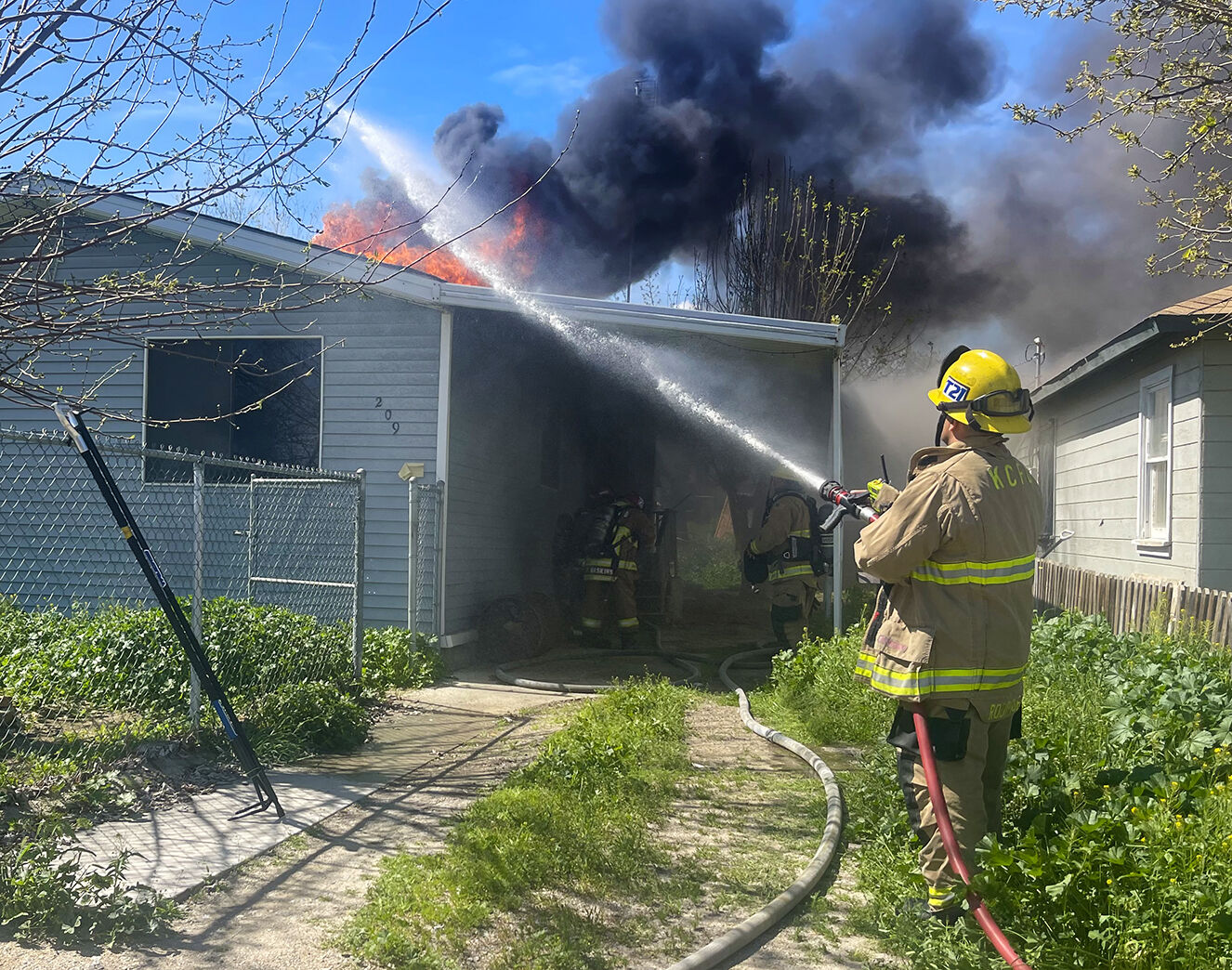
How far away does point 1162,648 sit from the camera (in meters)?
6.90

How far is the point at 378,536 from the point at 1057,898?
24.7 ft

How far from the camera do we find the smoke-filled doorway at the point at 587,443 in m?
10.6

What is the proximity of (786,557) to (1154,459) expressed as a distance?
4.30 metres

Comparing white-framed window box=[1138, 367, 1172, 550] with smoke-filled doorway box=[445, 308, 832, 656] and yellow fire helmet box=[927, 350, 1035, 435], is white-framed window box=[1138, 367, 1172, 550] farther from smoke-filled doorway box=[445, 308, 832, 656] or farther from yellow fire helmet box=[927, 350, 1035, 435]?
yellow fire helmet box=[927, 350, 1035, 435]

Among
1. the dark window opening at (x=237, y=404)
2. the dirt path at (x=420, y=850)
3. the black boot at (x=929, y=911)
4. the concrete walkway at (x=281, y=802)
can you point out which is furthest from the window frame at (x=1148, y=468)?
the dark window opening at (x=237, y=404)

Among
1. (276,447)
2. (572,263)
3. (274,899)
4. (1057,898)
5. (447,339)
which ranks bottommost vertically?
(274,899)

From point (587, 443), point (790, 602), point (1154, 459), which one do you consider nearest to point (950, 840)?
point (790, 602)

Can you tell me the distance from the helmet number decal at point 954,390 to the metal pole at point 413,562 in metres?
6.49

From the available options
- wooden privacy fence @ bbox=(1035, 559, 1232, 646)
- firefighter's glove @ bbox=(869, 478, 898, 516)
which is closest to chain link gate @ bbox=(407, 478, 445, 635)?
firefighter's glove @ bbox=(869, 478, 898, 516)

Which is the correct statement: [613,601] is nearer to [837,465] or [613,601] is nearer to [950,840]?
[837,465]

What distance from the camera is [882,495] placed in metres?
4.01

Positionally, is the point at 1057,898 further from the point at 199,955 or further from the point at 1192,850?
the point at 199,955

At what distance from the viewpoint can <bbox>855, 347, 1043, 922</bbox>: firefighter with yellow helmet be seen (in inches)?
134

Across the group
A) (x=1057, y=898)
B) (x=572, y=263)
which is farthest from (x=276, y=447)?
(x=572, y=263)
